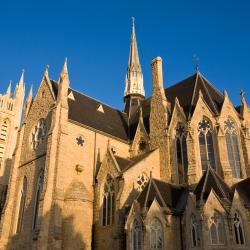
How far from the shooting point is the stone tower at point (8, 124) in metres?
67.2

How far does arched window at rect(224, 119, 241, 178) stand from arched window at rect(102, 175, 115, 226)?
10.7 meters

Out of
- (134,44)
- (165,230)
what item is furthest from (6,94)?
(165,230)

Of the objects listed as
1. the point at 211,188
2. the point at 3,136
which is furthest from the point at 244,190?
the point at 3,136

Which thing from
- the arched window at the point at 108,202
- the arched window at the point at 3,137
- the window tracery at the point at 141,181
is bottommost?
the arched window at the point at 108,202

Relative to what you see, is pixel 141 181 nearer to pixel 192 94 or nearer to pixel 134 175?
pixel 134 175

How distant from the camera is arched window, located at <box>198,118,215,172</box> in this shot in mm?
30286

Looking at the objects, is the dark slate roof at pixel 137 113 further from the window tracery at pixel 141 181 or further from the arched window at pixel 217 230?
the arched window at pixel 217 230

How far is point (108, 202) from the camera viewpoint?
2992cm

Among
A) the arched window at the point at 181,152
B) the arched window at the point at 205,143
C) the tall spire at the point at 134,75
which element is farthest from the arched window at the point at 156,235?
the tall spire at the point at 134,75

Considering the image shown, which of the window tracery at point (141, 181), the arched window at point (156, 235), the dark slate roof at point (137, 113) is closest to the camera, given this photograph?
the arched window at point (156, 235)

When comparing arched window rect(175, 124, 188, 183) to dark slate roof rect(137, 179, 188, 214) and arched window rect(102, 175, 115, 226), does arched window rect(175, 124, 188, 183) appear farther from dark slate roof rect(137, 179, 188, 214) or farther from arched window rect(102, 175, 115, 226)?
arched window rect(102, 175, 115, 226)

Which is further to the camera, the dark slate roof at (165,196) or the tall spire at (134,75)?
the tall spire at (134,75)

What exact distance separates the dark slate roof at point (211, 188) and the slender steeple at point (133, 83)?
21.2 meters

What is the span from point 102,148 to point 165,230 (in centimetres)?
1308
